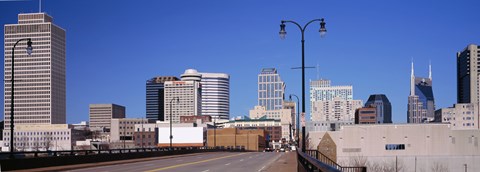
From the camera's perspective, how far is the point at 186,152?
90250 mm

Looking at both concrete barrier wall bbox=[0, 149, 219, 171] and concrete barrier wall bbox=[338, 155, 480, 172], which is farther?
concrete barrier wall bbox=[338, 155, 480, 172]

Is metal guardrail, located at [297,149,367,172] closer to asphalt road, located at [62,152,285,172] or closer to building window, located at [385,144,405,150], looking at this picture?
asphalt road, located at [62,152,285,172]

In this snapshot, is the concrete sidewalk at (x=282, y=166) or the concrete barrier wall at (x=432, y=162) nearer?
the concrete sidewalk at (x=282, y=166)

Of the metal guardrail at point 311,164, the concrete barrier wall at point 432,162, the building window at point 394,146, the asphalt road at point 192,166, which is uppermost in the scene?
the metal guardrail at point 311,164

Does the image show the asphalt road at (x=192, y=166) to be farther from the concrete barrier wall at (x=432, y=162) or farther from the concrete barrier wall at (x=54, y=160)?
the concrete barrier wall at (x=432, y=162)

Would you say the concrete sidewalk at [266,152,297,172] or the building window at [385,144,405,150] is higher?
the concrete sidewalk at [266,152,297,172]

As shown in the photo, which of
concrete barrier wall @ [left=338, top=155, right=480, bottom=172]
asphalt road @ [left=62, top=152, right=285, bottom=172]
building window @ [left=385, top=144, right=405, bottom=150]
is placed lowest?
concrete barrier wall @ [left=338, top=155, right=480, bottom=172]

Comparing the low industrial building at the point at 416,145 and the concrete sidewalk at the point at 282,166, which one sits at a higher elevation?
the concrete sidewalk at the point at 282,166

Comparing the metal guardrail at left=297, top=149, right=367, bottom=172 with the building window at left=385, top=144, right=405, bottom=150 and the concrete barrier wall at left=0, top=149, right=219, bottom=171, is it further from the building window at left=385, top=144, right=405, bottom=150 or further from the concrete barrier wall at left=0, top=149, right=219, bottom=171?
the building window at left=385, top=144, right=405, bottom=150

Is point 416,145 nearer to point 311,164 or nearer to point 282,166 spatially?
point 282,166

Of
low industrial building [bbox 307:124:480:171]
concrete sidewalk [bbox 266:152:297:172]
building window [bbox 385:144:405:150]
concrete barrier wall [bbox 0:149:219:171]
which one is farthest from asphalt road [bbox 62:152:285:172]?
building window [bbox 385:144:405:150]

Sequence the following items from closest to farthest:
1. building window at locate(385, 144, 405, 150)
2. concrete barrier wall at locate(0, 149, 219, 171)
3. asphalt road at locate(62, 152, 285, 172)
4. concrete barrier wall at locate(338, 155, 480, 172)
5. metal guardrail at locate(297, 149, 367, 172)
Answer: metal guardrail at locate(297, 149, 367, 172), concrete barrier wall at locate(0, 149, 219, 171), asphalt road at locate(62, 152, 285, 172), concrete barrier wall at locate(338, 155, 480, 172), building window at locate(385, 144, 405, 150)

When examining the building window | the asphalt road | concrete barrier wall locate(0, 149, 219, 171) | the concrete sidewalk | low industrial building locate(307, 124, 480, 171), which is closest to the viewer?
concrete barrier wall locate(0, 149, 219, 171)

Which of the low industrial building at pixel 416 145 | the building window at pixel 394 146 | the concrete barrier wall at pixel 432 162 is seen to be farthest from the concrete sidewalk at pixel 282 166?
the building window at pixel 394 146
